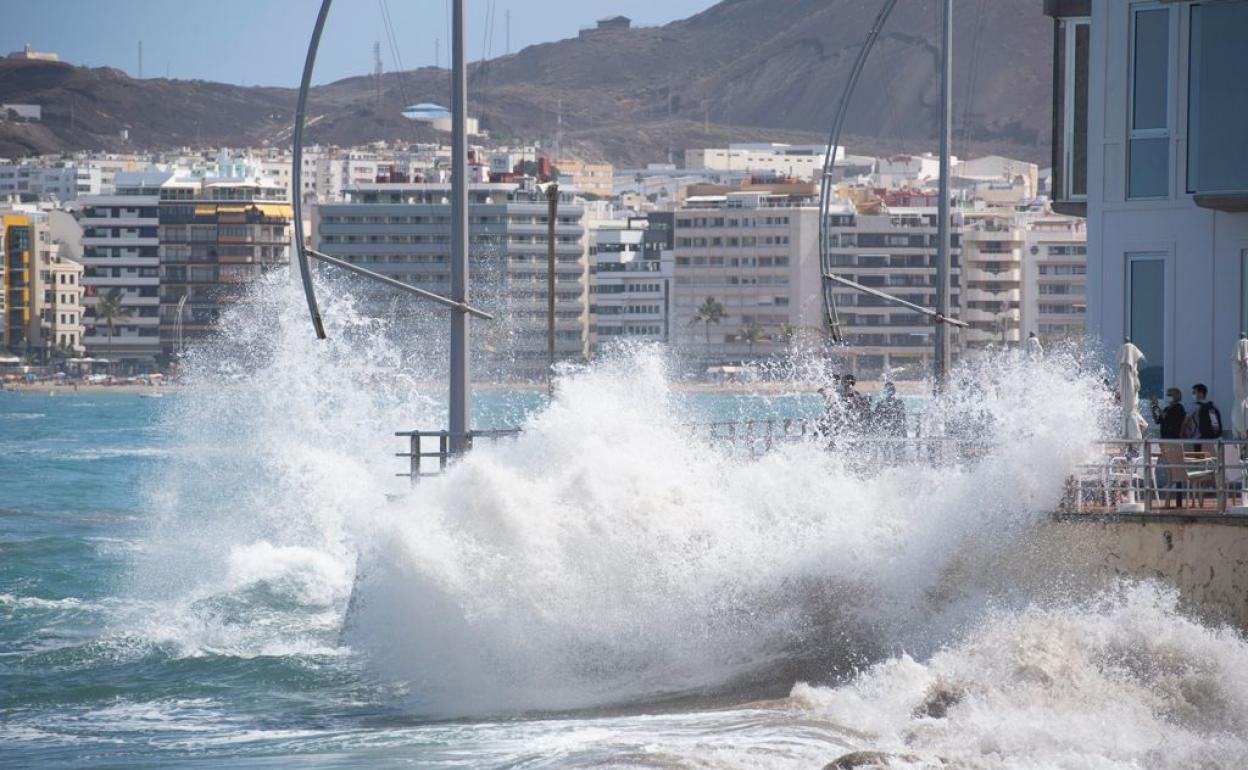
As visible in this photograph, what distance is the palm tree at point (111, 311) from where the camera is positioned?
197625 mm

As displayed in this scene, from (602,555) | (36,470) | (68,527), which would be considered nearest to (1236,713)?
(602,555)

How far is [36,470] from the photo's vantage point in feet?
234

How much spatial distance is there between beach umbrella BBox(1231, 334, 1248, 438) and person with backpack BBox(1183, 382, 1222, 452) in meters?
0.95

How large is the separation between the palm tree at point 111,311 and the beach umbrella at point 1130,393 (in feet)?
607

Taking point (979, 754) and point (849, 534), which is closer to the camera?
point (979, 754)

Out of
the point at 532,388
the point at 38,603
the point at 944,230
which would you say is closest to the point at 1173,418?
the point at 944,230

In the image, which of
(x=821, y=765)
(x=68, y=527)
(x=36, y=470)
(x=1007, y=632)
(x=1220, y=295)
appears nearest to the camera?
(x=821, y=765)

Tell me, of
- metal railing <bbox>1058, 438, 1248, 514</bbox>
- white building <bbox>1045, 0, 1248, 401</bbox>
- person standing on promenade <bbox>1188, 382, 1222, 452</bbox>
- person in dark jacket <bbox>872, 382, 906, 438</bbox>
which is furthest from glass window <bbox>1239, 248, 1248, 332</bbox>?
person in dark jacket <bbox>872, 382, 906, 438</bbox>

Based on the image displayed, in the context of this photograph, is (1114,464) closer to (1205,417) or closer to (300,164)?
(1205,417)

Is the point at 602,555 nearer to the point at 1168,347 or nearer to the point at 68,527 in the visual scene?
the point at 1168,347

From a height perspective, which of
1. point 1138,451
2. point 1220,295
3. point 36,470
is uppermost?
point 1220,295

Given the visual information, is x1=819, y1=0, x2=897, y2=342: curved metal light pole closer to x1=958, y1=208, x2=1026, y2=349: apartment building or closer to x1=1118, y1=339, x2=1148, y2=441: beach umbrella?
x1=1118, y1=339, x2=1148, y2=441: beach umbrella

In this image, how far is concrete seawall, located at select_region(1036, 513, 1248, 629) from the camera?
17547 millimetres

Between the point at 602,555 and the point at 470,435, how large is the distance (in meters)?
2.09
